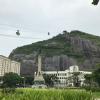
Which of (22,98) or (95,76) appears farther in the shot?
(95,76)

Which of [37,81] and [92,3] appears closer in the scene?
[92,3]

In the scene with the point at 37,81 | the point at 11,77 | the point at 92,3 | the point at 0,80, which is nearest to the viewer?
the point at 92,3

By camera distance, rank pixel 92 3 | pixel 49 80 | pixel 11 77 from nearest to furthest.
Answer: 1. pixel 92 3
2. pixel 11 77
3. pixel 49 80

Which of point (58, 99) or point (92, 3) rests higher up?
point (92, 3)

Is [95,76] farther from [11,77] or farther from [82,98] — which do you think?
[82,98]

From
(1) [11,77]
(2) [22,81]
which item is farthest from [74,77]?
(1) [11,77]

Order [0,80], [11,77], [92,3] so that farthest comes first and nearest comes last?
[0,80] → [11,77] → [92,3]

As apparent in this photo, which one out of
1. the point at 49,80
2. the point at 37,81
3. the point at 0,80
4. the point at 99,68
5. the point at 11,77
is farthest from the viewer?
the point at 49,80

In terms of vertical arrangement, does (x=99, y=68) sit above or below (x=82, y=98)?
above

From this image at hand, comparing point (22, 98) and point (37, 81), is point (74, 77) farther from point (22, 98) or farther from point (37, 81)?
point (22, 98)
